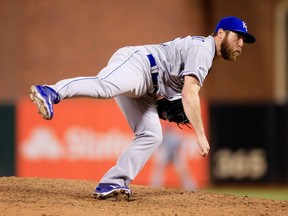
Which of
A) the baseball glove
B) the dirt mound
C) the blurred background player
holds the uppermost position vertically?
the baseball glove

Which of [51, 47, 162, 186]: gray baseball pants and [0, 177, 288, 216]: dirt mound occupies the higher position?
[51, 47, 162, 186]: gray baseball pants

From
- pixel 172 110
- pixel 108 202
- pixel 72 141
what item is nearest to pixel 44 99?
pixel 108 202

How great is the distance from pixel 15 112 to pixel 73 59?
4.24m

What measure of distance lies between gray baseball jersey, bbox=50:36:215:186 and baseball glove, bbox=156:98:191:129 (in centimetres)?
6

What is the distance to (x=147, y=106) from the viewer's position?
22.7 ft

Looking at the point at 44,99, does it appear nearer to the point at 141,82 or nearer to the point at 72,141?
the point at 141,82

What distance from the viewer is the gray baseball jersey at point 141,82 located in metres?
6.18

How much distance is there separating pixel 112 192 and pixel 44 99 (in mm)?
1221

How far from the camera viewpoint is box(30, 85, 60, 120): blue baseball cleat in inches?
230

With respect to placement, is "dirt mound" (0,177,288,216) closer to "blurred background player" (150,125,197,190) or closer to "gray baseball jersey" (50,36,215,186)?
"gray baseball jersey" (50,36,215,186)

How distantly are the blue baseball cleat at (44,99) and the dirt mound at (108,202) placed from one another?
74 cm

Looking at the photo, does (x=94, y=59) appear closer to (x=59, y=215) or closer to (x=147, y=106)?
(x=147, y=106)

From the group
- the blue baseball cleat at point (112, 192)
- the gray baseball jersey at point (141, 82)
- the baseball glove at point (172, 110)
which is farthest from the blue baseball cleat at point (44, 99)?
the baseball glove at point (172, 110)

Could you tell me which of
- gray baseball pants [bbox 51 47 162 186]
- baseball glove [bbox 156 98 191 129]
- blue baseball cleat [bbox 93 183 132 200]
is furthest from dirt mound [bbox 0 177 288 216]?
baseball glove [bbox 156 98 191 129]
